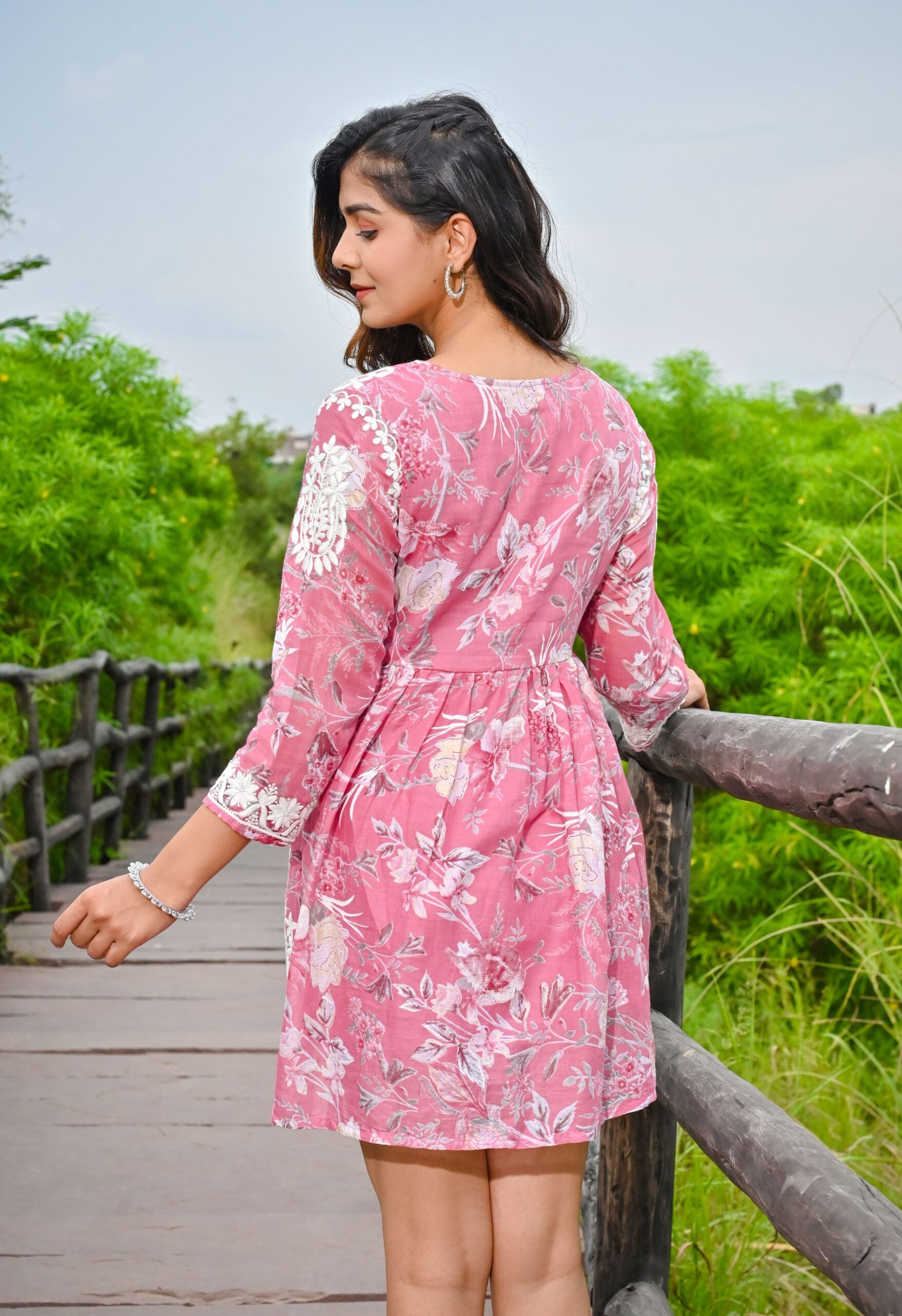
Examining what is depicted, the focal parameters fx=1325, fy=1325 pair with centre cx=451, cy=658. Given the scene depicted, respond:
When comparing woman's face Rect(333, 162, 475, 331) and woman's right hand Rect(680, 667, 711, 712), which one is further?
woman's right hand Rect(680, 667, 711, 712)

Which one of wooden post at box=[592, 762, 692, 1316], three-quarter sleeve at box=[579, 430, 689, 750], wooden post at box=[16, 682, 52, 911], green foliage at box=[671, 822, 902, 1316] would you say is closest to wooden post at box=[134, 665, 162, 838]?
wooden post at box=[16, 682, 52, 911]

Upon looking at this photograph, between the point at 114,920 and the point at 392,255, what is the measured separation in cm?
72

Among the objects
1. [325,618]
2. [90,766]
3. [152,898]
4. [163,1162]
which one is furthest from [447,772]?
[90,766]

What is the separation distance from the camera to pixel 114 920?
128 centimetres

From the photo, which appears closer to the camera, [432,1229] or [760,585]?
[432,1229]

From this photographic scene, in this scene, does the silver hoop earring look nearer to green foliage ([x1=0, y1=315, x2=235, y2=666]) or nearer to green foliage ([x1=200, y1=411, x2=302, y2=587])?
green foliage ([x1=0, y1=315, x2=235, y2=666])

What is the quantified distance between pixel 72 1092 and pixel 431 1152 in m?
1.86

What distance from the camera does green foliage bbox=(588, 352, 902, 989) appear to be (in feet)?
13.5

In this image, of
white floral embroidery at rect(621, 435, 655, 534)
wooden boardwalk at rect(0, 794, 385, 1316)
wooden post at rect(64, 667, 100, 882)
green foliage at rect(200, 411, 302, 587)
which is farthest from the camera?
green foliage at rect(200, 411, 302, 587)

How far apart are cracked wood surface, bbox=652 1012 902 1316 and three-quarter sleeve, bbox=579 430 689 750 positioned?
44 centimetres

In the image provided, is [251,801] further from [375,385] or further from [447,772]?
[375,385]

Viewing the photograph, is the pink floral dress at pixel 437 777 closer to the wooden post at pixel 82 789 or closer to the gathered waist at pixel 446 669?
the gathered waist at pixel 446 669

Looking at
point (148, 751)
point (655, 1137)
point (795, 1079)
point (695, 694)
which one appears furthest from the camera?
point (148, 751)

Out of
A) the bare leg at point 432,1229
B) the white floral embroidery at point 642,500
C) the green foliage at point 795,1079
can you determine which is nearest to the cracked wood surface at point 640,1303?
the green foliage at point 795,1079
